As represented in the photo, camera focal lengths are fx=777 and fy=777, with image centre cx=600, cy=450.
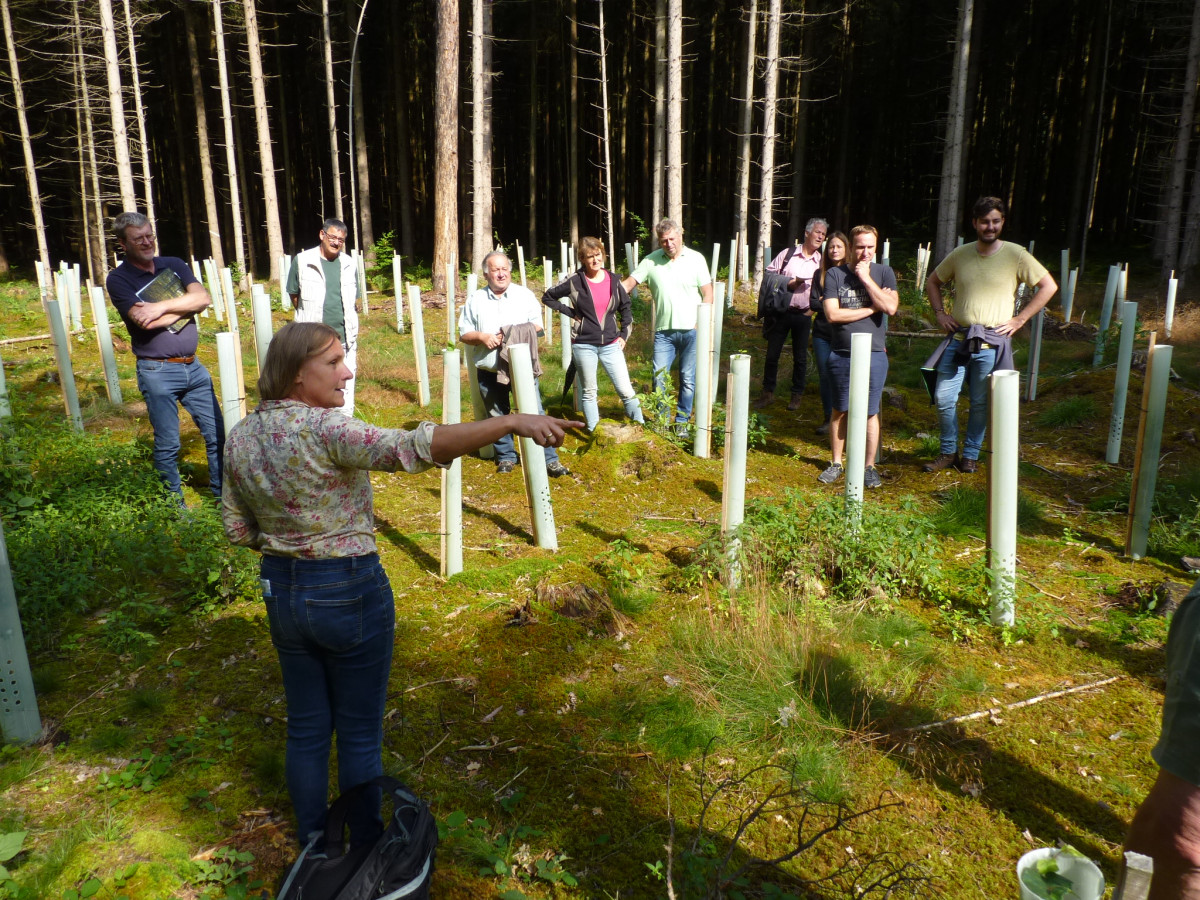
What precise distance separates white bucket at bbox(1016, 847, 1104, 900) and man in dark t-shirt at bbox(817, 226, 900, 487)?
4.40m

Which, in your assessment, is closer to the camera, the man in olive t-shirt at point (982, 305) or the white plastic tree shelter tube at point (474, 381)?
the man in olive t-shirt at point (982, 305)

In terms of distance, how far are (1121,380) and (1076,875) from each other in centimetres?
595

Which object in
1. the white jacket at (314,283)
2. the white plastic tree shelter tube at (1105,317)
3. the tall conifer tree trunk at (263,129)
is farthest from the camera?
the tall conifer tree trunk at (263,129)

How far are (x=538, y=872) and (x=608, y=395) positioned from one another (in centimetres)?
677

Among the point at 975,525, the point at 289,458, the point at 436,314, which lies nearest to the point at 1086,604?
the point at 975,525

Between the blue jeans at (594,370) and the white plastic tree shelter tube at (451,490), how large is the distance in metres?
2.26

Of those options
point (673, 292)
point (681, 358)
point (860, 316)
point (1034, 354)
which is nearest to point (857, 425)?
point (860, 316)

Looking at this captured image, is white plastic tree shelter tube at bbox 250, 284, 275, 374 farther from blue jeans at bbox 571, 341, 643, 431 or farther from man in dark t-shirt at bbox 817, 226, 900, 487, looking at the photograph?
man in dark t-shirt at bbox 817, 226, 900, 487

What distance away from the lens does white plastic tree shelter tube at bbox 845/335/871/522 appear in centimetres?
464

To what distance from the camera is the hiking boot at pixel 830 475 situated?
634 centimetres

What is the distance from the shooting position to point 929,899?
2535mm

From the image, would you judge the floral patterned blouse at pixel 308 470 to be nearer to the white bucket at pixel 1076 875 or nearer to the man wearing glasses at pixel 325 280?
the white bucket at pixel 1076 875

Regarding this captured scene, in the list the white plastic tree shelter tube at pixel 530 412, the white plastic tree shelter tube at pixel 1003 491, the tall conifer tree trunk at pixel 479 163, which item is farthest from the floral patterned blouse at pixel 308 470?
the tall conifer tree trunk at pixel 479 163

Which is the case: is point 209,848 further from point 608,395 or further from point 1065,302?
point 1065,302
